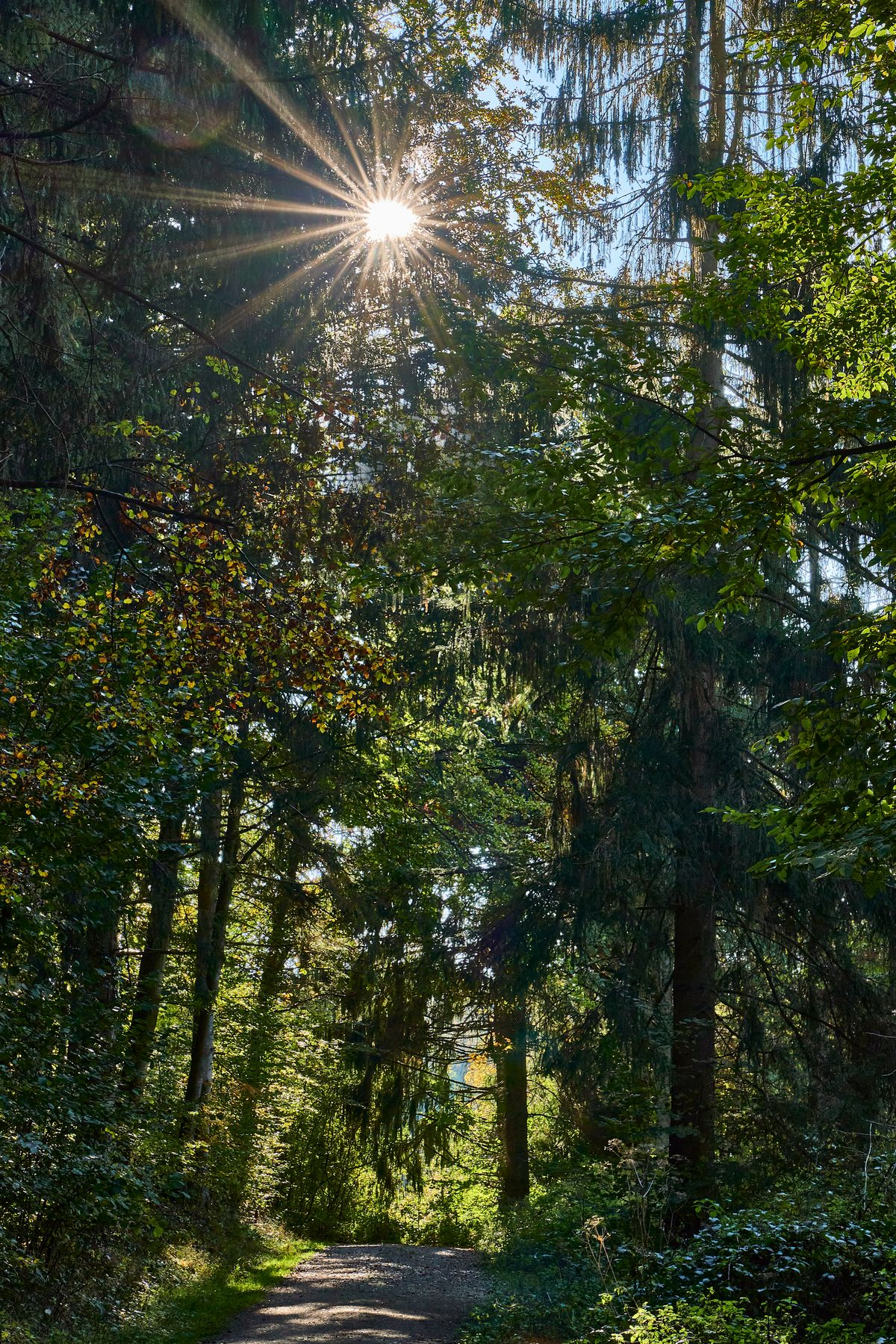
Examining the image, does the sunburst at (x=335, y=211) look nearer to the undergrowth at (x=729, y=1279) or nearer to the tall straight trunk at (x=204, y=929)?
the tall straight trunk at (x=204, y=929)

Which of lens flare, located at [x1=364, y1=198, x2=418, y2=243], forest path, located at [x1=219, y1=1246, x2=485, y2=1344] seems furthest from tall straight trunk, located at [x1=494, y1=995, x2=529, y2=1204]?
lens flare, located at [x1=364, y1=198, x2=418, y2=243]

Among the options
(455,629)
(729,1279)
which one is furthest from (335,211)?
(729,1279)

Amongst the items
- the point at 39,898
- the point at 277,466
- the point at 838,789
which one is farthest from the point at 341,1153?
the point at 838,789

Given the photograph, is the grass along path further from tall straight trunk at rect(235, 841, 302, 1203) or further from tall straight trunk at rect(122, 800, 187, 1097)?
tall straight trunk at rect(122, 800, 187, 1097)

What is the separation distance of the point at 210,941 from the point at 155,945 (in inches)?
25.9

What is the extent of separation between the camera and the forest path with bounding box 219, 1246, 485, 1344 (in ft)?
30.8

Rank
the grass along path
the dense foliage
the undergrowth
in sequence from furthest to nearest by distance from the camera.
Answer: the grass along path, the dense foliage, the undergrowth

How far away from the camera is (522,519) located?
6.46 m

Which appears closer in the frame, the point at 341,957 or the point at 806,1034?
the point at 806,1034

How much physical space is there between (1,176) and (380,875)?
31.2ft

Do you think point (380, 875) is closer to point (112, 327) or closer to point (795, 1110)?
point (795, 1110)

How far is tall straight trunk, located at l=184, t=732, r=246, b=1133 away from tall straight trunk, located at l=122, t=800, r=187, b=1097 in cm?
46

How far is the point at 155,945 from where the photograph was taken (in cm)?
1359

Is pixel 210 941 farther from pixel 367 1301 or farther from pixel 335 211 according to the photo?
pixel 335 211
